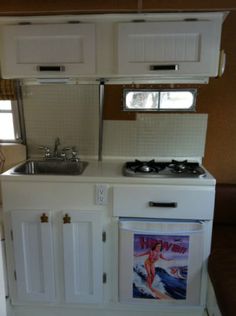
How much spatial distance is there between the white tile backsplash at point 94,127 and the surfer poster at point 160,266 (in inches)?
29.1

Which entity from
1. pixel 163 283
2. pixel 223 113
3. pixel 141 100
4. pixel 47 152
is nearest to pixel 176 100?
pixel 141 100

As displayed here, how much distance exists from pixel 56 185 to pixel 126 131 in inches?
29.6

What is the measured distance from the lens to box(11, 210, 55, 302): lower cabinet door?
5.57 feet

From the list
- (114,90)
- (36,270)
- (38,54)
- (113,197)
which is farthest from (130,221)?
(38,54)

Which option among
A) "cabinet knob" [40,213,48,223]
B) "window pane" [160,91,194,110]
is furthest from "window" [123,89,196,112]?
"cabinet knob" [40,213,48,223]

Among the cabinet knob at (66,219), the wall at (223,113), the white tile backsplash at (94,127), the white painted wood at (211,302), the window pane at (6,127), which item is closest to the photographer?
the white painted wood at (211,302)

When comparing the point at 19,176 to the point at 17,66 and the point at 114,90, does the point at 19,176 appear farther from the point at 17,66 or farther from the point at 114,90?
the point at 114,90

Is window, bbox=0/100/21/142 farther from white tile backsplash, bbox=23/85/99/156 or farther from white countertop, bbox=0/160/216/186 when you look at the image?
white countertop, bbox=0/160/216/186

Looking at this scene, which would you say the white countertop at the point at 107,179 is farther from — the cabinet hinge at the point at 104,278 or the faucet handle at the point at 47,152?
the cabinet hinge at the point at 104,278

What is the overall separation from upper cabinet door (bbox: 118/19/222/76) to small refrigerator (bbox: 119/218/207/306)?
0.97 m

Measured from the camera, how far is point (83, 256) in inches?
68.2

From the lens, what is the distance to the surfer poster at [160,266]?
64.6 inches

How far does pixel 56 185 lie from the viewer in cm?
167

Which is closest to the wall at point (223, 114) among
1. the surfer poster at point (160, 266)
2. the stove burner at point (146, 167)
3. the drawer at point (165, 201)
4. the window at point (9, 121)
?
the stove burner at point (146, 167)
